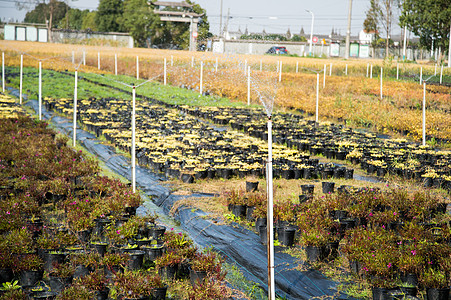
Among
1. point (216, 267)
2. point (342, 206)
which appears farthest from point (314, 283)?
point (342, 206)

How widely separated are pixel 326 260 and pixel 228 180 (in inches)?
159

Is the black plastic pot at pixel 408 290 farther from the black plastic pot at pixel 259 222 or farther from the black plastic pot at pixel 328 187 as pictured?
the black plastic pot at pixel 328 187

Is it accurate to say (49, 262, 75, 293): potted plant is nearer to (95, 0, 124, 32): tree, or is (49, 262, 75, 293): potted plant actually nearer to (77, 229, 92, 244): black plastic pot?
(77, 229, 92, 244): black plastic pot

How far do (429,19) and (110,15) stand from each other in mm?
43111

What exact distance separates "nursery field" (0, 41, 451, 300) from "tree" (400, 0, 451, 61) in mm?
25614

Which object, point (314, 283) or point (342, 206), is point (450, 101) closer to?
point (342, 206)

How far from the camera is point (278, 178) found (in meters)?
9.67

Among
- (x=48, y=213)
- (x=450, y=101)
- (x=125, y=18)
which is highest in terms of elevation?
(x=125, y=18)

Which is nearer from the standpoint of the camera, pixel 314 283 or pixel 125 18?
pixel 314 283

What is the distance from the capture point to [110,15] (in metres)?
68.2

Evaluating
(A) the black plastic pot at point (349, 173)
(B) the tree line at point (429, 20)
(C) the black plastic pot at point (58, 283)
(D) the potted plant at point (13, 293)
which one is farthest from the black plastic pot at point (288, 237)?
(B) the tree line at point (429, 20)

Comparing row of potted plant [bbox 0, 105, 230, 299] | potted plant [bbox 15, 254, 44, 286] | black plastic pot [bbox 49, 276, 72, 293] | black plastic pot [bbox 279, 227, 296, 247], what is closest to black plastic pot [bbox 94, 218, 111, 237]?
row of potted plant [bbox 0, 105, 230, 299]

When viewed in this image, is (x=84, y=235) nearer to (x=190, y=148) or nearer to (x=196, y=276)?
(x=196, y=276)

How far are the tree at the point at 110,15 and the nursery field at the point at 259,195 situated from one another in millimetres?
52369
